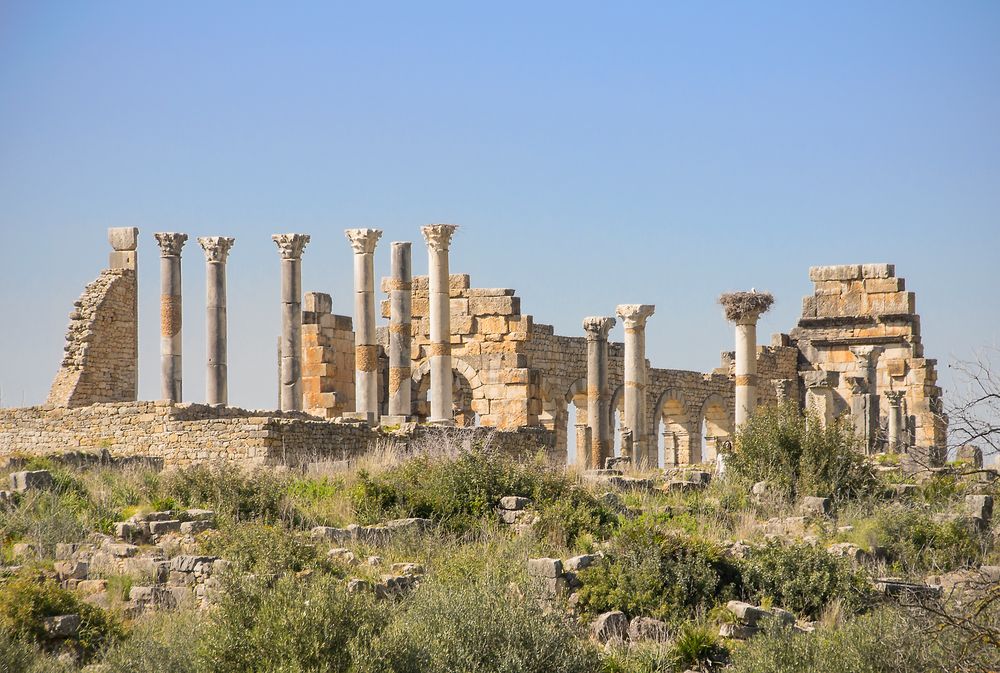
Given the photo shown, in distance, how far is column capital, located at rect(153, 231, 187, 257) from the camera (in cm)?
2956

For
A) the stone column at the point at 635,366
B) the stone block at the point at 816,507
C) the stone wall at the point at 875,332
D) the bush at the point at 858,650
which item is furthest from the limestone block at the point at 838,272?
the bush at the point at 858,650

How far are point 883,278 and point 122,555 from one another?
25704 mm

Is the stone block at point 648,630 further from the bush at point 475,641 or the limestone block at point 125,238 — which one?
the limestone block at point 125,238

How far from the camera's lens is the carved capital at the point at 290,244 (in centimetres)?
3045

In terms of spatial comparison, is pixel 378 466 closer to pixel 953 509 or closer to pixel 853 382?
pixel 953 509

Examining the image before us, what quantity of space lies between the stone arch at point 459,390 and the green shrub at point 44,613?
1689 centimetres

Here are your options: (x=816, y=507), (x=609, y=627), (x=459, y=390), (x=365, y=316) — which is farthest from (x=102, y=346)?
(x=609, y=627)

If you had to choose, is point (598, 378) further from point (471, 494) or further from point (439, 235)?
point (471, 494)

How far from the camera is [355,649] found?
40.1 feet

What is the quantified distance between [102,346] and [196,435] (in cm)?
724

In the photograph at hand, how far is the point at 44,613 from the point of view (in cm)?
1410

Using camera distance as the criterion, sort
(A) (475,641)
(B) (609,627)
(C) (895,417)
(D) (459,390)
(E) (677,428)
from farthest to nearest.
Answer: (E) (677,428) → (D) (459,390) → (C) (895,417) → (B) (609,627) → (A) (475,641)

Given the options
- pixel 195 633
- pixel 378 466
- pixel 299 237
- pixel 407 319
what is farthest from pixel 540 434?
pixel 195 633

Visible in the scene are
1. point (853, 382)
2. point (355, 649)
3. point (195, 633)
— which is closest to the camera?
point (355, 649)
